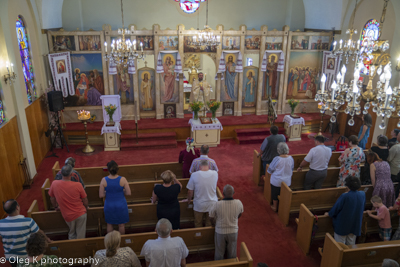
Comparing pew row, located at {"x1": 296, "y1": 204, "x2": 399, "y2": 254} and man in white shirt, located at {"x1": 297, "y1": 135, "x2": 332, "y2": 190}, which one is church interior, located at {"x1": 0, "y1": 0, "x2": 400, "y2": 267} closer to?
pew row, located at {"x1": 296, "y1": 204, "x2": 399, "y2": 254}

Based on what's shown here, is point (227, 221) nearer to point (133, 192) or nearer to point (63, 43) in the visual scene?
point (133, 192)

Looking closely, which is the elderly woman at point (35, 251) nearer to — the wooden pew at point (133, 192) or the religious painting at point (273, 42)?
the wooden pew at point (133, 192)

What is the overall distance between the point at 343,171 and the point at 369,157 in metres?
0.86

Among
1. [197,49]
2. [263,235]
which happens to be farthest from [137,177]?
[197,49]

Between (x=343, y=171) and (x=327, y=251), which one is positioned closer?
(x=327, y=251)

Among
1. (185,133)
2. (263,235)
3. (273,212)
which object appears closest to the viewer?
(263,235)

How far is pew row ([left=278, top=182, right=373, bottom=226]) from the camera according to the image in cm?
710

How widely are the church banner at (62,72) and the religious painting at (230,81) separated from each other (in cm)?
641

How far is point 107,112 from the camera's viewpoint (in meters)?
12.0

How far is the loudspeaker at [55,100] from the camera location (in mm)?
11508

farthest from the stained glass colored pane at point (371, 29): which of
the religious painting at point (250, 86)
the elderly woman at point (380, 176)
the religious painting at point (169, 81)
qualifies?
the religious painting at point (169, 81)

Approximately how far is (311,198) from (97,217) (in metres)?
4.61

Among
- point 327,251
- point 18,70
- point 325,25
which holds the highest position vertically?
point 325,25

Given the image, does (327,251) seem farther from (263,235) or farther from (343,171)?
(343,171)
